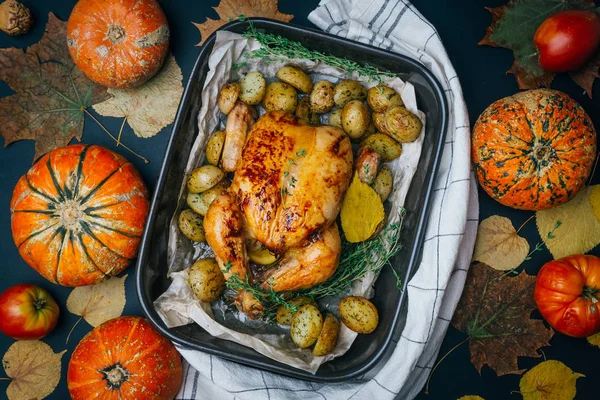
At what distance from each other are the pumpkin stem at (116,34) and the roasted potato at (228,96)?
0.46m

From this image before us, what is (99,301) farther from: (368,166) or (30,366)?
(368,166)

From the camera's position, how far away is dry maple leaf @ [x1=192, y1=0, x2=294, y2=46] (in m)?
2.49

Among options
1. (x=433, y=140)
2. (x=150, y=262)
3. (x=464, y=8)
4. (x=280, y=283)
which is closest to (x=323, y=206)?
(x=280, y=283)

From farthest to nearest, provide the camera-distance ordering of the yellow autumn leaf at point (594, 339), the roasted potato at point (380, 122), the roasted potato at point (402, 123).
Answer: the yellow autumn leaf at point (594, 339)
the roasted potato at point (380, 122)
the roasted potato at point (402, 123)

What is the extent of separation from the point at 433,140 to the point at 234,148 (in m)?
0.78

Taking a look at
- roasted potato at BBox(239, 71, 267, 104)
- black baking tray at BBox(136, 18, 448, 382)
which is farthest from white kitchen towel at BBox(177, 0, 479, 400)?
roasted potato at BBox(239, 71, 267, 104)

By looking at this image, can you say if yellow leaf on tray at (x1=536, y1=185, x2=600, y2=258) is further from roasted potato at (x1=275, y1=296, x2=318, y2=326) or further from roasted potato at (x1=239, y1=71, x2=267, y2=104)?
roasted potato at (x1=239, y1=71, x2=267, y2=104)

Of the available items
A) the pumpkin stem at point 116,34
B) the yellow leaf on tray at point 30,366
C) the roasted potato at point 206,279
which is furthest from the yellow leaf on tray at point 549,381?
the pumpkin stem at point 116,34

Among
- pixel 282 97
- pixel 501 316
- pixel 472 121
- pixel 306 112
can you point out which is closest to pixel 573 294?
pixel 501 316

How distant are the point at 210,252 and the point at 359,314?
691mm

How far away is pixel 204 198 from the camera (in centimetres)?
232

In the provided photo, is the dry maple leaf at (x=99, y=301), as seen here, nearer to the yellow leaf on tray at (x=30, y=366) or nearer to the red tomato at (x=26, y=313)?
the red tomato at (x=26, y=313)

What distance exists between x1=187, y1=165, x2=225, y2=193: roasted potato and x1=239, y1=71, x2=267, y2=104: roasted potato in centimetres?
32

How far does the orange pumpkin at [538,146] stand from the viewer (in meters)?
2.20
